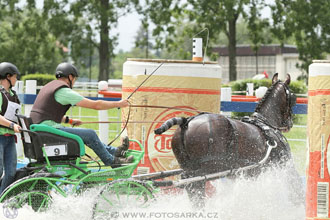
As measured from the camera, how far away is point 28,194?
5.61 meters

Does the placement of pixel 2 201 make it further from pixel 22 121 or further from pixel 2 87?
pixel 2 87

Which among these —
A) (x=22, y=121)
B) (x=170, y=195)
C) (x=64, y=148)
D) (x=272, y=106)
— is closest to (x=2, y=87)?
(x=22, y=121)

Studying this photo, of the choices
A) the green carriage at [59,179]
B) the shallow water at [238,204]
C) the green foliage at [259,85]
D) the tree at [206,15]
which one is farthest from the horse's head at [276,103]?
the tree at [206,15]

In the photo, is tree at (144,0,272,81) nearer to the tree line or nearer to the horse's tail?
the tree line

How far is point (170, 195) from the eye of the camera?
6742mm

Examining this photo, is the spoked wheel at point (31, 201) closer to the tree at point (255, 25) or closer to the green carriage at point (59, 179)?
the green carriage at point (59, 179)

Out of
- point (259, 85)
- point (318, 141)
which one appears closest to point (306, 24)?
point (259, 85)

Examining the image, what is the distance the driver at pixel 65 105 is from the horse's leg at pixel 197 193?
2.11 ft

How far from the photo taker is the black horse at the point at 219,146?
19.6ft

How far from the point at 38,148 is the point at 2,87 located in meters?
1.12

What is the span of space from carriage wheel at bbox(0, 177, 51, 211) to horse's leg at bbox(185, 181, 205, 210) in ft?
4.48

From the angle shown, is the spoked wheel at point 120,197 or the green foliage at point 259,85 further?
the green foliage at point 259,85

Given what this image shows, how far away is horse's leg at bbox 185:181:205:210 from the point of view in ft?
20.0

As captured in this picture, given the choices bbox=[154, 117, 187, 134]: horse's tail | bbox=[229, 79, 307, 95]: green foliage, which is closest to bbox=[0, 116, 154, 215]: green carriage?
bbox=[154, 117, 187, 134]: horse's tail
